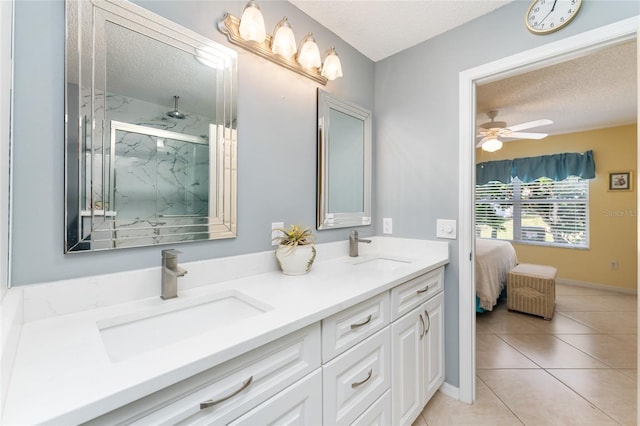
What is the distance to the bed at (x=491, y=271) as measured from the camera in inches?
113

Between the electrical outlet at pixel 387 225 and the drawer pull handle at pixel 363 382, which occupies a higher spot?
the electrical outlet at pixel 387 225

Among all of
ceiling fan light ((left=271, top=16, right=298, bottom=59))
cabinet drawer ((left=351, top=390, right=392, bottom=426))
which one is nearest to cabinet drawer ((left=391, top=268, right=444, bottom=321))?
cabinet drawer ((left=351, top=390, right=392, bottom=426))

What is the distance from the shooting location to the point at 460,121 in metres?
1.70

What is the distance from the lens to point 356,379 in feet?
3.48

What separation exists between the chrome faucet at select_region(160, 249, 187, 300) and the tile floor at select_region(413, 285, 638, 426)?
1493 millimetres

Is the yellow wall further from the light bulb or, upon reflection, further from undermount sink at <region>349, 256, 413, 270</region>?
the light bulb

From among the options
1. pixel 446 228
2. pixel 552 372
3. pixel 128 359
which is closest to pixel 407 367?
pixel 446 228

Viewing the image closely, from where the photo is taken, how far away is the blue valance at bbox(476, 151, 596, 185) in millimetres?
4039

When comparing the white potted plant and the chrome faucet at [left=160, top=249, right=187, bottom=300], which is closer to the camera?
the chrome faucet at [left=160, top=249, right=187, bottom=300]

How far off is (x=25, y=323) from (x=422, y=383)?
169 centimetres

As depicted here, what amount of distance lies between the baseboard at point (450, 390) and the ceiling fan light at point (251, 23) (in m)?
2.27

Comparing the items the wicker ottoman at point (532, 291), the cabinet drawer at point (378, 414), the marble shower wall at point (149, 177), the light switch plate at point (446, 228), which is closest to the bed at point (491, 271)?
the wicker ottoman at point (532, 291)

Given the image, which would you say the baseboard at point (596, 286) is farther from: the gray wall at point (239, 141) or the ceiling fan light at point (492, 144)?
the gray wall at point (239, 141)

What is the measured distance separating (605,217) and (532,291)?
2153mm
